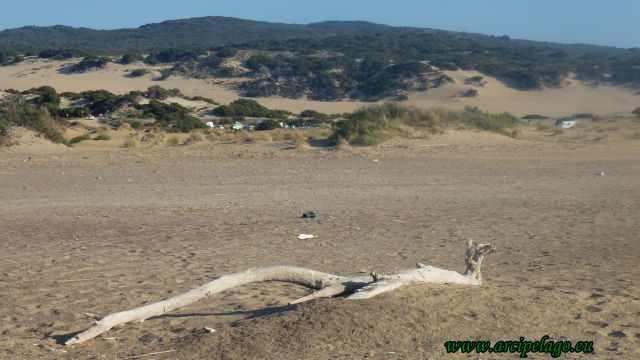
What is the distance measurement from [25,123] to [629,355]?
23.6 metres

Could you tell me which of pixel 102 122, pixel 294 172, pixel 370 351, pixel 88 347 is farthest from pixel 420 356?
pixel 102 122

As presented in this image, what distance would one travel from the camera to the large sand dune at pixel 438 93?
49344 mm

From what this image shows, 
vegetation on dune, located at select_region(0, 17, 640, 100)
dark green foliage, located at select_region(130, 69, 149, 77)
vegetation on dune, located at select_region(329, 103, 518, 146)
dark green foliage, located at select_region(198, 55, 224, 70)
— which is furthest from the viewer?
dark green foliage, located at select_region(198, 55, 224, 70)

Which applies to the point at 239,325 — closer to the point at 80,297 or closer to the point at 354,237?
the point at 80,297

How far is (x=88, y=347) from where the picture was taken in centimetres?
642

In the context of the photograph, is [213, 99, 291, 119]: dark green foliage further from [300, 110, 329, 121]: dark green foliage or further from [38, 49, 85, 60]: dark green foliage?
[38, 49, 85, 60]: dark green foliage

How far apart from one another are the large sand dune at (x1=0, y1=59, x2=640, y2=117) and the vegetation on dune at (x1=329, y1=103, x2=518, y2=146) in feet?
52.3

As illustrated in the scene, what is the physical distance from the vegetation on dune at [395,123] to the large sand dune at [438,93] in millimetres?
15941

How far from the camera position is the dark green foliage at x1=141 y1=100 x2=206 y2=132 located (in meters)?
32.5

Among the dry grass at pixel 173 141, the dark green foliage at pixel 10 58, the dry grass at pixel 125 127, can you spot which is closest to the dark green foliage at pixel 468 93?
the dry grass at pixel 125 127

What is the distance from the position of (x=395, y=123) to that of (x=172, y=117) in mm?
13718

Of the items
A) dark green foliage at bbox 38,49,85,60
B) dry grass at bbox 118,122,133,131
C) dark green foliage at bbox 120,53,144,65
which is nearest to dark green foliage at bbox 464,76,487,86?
dark green foliage at bbox 120,53,144,65

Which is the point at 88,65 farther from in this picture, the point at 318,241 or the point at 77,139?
the point at 318,241

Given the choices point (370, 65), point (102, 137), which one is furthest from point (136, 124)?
point (370, 65)
